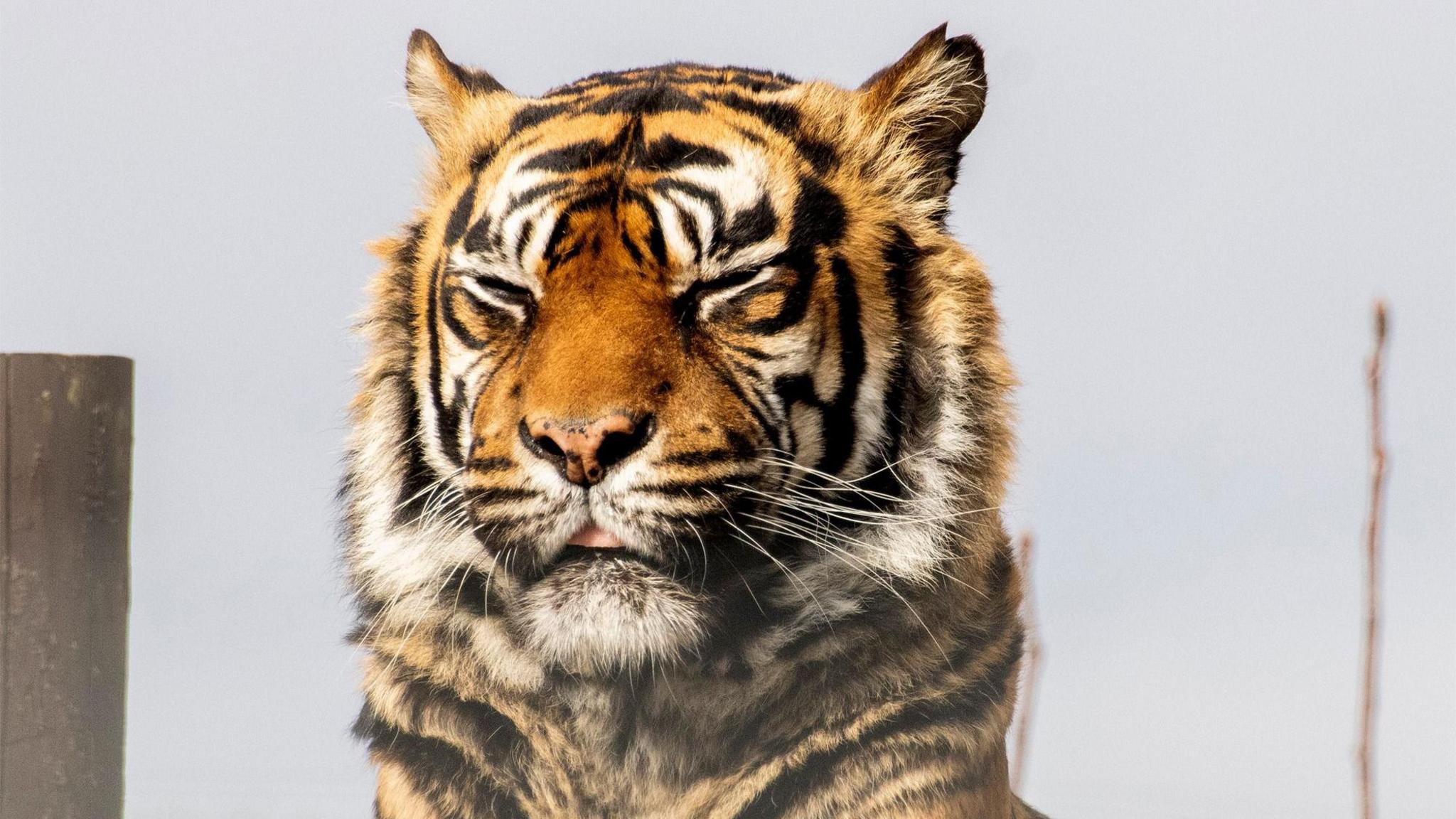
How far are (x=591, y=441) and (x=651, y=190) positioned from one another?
429 millimetres

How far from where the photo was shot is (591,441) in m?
1.66

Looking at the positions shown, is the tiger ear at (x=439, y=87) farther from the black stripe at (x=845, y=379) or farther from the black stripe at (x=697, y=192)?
the black stripe at (x=845, y=379)

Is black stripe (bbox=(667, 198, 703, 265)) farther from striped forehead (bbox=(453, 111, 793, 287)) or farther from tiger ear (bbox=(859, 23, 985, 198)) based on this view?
tiger ear (bbox=(859, 23, 985, 198))

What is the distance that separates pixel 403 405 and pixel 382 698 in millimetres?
484

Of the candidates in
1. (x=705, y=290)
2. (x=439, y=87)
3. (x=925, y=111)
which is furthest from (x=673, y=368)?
(x=439, y=87)

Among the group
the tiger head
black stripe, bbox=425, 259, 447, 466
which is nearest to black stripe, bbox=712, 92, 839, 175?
the tiger head

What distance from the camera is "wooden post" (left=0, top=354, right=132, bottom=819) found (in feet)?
9.01

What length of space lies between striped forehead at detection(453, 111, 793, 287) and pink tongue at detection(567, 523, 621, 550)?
1.26ft

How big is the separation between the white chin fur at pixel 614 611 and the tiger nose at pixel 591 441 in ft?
0.51

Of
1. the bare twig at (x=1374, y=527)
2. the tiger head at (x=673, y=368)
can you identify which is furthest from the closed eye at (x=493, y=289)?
the bare twig at (x=1374, y=527)

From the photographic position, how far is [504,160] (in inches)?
82.4

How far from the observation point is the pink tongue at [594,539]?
172 centimetres

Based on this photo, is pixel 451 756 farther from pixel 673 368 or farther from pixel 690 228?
pixel 690 228

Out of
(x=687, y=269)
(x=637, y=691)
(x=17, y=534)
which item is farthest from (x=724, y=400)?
(x=17, y=534)
